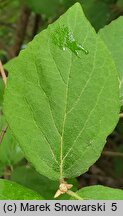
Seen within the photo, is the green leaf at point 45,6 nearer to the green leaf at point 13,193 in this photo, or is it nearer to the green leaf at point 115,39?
the green leaf at point 115,39

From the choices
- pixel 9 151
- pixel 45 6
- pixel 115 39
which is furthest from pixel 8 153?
pixel 45 6

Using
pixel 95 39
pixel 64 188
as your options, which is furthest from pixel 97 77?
pixel 64 188

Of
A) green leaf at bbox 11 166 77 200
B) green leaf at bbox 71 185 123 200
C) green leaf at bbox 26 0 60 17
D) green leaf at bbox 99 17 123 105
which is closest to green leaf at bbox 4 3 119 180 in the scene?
green leaf at bbox 71 185 123 200

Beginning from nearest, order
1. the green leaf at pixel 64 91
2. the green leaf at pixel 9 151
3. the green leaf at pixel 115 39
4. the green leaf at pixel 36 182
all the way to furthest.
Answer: the green leaf at pixel 64 91 → the green leaf at pixel 115 39 → the green leaf at pixel 36 182 → the green leaf at pixel 9 151

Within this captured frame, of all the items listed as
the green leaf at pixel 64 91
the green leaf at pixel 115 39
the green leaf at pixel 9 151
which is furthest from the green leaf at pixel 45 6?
the green leaf at pixel 64 91

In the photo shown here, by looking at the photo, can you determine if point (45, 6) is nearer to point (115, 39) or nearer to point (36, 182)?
point (36, 182)
